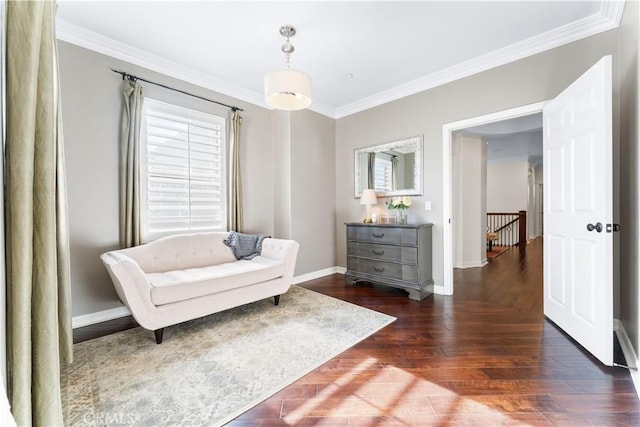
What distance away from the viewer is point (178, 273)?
2.74 metres

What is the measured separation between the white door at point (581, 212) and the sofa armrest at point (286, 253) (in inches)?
100

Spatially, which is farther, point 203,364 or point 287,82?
point 287,82

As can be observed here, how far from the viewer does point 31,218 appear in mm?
872

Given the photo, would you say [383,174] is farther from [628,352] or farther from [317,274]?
[628,352]

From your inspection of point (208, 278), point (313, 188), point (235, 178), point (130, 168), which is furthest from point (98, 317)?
point (313, 188)

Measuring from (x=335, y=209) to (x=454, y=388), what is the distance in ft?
11.1

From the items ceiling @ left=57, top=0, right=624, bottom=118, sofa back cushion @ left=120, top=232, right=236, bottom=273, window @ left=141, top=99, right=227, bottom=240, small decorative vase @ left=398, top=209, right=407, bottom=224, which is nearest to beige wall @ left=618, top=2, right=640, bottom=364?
ceiling @ left=57, top=0, right=624, bottom=118

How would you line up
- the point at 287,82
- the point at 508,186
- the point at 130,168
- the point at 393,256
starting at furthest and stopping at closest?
the point at 508,186
the point at 393,256
the point at 130,168
the point at 287,82

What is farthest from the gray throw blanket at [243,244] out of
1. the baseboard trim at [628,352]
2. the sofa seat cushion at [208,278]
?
the baseboard trim at [628,352]

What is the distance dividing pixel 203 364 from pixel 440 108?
12.2ft

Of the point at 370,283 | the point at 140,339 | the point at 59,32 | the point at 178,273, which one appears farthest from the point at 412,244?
the point at 59,32

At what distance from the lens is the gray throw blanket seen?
340 centimetres

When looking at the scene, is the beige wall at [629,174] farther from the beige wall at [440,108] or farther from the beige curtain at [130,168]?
the beige curtain at [130,168]

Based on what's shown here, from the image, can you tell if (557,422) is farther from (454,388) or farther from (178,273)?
(178,273)
